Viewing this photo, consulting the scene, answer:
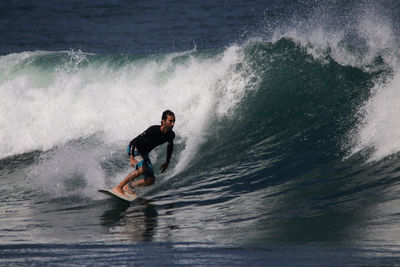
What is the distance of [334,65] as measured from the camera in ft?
40.2

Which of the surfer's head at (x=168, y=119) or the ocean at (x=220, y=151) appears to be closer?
the ocean at (x=220, y=151)

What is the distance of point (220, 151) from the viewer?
10867 millimetres

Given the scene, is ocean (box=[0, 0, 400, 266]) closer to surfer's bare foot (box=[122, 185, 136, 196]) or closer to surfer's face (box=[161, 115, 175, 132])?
surfer's bare foot (box=[122, 185, 136, 196])

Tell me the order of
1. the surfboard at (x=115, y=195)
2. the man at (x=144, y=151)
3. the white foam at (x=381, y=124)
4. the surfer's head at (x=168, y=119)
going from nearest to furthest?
the surfer's head at (x=168, y=119) → the surfboard at (x=115, y=195) → the man at (x=144, y=151) → the white foam at (x=381, y=124)

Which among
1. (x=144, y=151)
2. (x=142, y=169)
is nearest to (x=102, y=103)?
(x=144, y=151)

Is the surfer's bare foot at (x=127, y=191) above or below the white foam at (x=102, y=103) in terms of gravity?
below

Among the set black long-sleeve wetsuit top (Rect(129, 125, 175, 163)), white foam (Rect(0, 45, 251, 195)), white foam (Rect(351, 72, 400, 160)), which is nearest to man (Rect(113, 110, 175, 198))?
black long-sleeve wetsuit top (Rect(129, 125, 175, 163))

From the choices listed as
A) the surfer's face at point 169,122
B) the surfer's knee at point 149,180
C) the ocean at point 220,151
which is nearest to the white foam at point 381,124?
the ocean at point 220,151

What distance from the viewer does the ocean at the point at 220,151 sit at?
20.2 ft

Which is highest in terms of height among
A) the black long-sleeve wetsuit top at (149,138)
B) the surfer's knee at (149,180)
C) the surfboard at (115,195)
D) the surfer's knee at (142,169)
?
the black long-sleeve wetsuit top at (149,138)

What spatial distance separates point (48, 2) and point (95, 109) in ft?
55.6

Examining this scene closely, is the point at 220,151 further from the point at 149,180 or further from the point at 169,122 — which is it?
the point at 169,122

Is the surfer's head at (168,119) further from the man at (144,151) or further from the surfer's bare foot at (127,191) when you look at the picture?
the surfer's bare foot at (127,191)

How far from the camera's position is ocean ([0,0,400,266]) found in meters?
6.17
